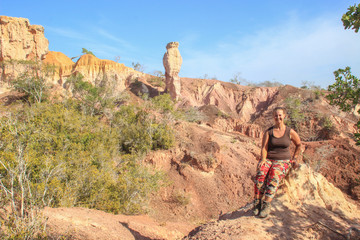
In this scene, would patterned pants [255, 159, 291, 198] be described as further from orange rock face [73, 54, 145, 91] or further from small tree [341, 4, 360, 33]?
orange rock face [73, 54, 145, 91]

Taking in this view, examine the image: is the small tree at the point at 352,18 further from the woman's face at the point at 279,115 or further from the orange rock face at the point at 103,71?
the orange rock face at the point at 103,71

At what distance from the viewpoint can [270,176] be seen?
139 inches

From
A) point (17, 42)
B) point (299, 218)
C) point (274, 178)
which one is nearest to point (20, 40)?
point (17, 42)

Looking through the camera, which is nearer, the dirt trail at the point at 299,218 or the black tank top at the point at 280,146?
the dirt trail at the point at 299,218

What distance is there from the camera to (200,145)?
14258mm

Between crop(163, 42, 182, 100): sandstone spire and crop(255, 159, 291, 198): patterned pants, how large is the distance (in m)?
28.4

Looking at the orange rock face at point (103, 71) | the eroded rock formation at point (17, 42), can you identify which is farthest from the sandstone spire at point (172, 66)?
the eroded rock formation at point (17, 42)

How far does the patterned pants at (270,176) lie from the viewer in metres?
3.47

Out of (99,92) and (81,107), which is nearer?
(81,107)

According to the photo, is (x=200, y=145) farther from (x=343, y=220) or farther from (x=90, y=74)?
(x=90, y=74)

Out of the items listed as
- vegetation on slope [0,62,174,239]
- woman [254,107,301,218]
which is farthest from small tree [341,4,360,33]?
vegetation on slope [0,62,174,239]

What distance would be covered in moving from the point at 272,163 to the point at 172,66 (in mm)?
29211

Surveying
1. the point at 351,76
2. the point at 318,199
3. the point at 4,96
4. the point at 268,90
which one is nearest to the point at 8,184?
the point at 318,199

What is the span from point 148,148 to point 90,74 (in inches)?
980
